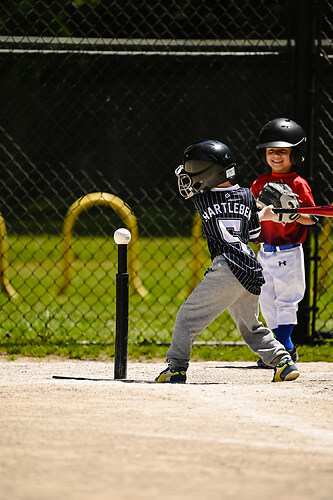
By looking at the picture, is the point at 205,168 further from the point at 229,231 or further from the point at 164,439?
the point at 164,439

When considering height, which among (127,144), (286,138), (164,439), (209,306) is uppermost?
(127,144)

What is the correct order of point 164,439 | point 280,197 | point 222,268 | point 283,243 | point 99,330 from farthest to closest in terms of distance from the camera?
point 99,330
point 283,243
point 280,197
point 222,268
point 164,439

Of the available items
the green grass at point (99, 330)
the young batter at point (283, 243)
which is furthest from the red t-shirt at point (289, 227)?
the green grass at point (99, 330)

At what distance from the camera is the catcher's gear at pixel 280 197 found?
4.85 m

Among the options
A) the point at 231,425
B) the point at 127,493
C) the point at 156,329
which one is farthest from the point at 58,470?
the point at 156,329

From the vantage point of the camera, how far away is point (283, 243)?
5168mm

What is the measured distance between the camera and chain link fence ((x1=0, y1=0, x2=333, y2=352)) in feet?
18.8

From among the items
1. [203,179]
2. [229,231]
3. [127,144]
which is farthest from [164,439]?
[127,144]

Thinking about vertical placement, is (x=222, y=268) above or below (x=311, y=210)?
below

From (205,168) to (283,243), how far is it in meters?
0.80

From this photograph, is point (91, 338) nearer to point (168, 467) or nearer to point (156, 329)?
point (156, 329)

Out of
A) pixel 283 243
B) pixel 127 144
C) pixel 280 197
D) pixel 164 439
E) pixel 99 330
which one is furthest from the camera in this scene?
pixel 127 144

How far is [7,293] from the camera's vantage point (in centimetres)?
743

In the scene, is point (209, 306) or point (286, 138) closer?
point (209, 306)
